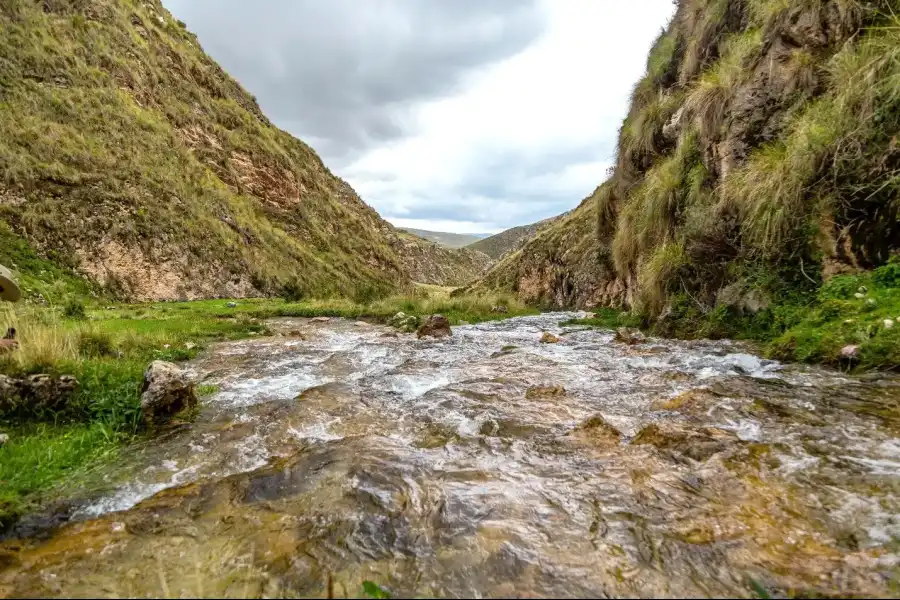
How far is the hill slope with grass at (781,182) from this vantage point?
20.4 feet

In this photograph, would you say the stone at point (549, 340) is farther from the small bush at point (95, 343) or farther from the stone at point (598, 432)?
the small bush at point (95, 343)

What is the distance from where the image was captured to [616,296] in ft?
61.5

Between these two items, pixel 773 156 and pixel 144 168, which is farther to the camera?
pixel 144 168

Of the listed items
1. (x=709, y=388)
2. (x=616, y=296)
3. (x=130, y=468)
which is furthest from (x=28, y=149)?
(x=709, y=388)

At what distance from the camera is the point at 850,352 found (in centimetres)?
536

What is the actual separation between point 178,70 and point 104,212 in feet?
78.2

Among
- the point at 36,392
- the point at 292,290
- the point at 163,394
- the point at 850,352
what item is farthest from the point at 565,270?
the point at 36,392

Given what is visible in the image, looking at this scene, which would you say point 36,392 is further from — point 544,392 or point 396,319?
point 396,319

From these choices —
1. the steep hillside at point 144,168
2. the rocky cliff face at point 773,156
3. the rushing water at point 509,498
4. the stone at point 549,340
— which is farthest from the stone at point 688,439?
the steep hillside at point 144,168

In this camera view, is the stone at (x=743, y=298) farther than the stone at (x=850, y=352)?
Yes

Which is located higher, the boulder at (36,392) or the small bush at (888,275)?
the small bush at (888,275)

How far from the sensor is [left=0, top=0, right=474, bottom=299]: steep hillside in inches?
915

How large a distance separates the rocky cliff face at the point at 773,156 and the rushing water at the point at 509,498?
9.05 ft

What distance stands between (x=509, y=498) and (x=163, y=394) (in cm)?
394
